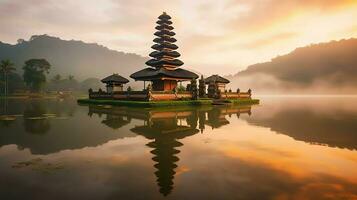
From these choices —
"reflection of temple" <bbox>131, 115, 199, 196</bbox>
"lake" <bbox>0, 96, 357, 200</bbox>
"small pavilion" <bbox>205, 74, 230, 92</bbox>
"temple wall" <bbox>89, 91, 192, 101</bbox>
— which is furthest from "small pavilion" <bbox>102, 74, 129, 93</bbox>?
"lake" <bbox>0, 96, 357, 200</bbox>

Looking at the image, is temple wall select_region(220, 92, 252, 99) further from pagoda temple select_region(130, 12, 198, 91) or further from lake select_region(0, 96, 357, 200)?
lake select_region(0, 96, 357, 200)

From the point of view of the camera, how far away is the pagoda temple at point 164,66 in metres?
48.7

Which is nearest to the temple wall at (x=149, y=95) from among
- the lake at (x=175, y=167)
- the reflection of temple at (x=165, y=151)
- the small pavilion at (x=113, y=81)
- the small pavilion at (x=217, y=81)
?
the small pavilion at (x=113, y=81)

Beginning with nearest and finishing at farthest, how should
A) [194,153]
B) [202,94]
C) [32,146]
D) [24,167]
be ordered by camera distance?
1. [24,167]
2. [194,153]
3. [32,146]
4. [202,94]

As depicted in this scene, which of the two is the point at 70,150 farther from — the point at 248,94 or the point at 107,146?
the point at 248,94

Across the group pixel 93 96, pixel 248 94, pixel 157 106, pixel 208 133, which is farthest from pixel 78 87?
pixel 208 133

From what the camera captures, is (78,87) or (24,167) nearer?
(24,167)

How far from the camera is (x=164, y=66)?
51.6 m

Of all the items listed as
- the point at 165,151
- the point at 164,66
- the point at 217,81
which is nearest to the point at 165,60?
the point at 164,66

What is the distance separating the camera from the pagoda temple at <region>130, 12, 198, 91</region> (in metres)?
48.7

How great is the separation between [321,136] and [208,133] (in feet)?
21.1

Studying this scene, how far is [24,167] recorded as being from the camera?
8.77m

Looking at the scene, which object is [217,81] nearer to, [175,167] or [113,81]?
[113,81]

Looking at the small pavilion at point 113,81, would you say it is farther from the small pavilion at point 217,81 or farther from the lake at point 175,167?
the lake at point 175,167
